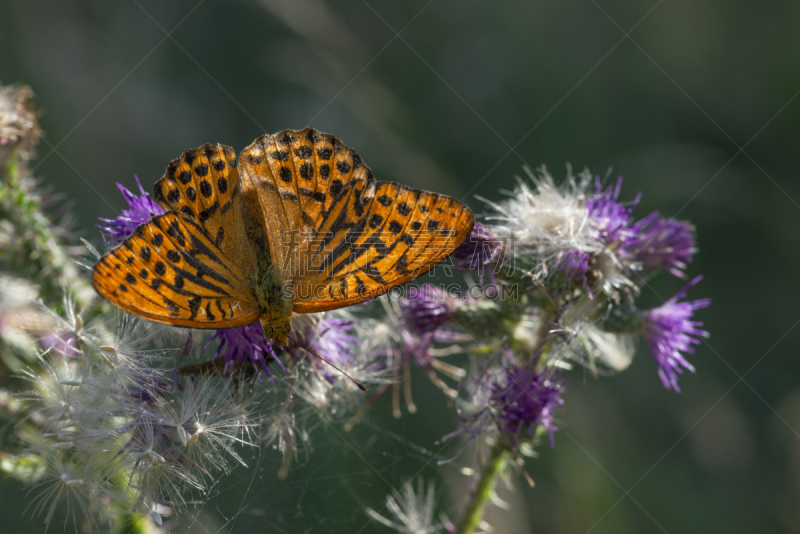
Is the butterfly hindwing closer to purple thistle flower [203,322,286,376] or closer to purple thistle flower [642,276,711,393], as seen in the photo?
purple thistle flower [203,322,286,376]

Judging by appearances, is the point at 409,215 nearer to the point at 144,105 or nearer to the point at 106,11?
the point at 144,105

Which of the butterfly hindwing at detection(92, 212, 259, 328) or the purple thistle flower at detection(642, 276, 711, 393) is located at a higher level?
the purple thistle flower at detection(642, 276, 711, 393)

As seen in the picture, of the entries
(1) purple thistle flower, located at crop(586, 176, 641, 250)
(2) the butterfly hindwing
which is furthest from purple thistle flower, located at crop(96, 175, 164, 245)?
(1) purple thistle flower, located at crop(586, 176, 641, 250)

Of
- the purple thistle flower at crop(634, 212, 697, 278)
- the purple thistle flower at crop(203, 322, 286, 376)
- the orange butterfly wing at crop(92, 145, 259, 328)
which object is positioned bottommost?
the purple thistle flower at crop(203, 322, 286, 376)

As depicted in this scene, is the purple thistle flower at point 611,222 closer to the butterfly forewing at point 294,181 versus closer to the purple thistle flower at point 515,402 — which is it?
the purple thistle flower at point 515,402

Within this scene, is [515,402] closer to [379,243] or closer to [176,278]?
[379,243]
